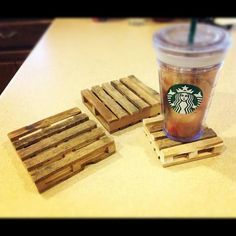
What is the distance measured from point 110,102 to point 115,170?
31cm

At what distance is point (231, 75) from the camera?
1404 mm

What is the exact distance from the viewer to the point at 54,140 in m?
0.93

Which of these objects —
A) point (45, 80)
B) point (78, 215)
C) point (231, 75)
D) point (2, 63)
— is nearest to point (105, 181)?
point (78, 215)

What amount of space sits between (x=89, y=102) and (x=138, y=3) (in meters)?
0.79

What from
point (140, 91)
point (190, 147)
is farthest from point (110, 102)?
point (190, 147)

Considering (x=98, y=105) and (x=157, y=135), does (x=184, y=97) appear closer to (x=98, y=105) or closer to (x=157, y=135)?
(x=157, y=135)

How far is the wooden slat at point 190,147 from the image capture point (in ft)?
2.82

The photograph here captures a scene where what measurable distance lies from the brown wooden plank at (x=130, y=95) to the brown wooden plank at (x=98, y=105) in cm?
11

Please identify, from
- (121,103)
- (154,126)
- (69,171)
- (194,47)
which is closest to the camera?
(194,47)

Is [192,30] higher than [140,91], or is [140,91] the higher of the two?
[192,30]

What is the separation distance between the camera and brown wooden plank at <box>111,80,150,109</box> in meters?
1.07

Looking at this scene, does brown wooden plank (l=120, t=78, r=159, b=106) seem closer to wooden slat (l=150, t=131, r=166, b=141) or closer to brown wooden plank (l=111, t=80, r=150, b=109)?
brown wooden plank (l=111, t=80, r=150, b=109)

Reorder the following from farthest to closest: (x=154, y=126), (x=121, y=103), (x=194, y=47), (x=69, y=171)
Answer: (x=121, y=103) → (x=154, y=126) → (x=69, y=171) → (x=194, y=47)

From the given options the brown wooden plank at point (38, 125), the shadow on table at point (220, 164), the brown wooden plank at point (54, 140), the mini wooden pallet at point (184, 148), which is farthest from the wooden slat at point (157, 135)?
the brown wooden plank at point (38, 125)
